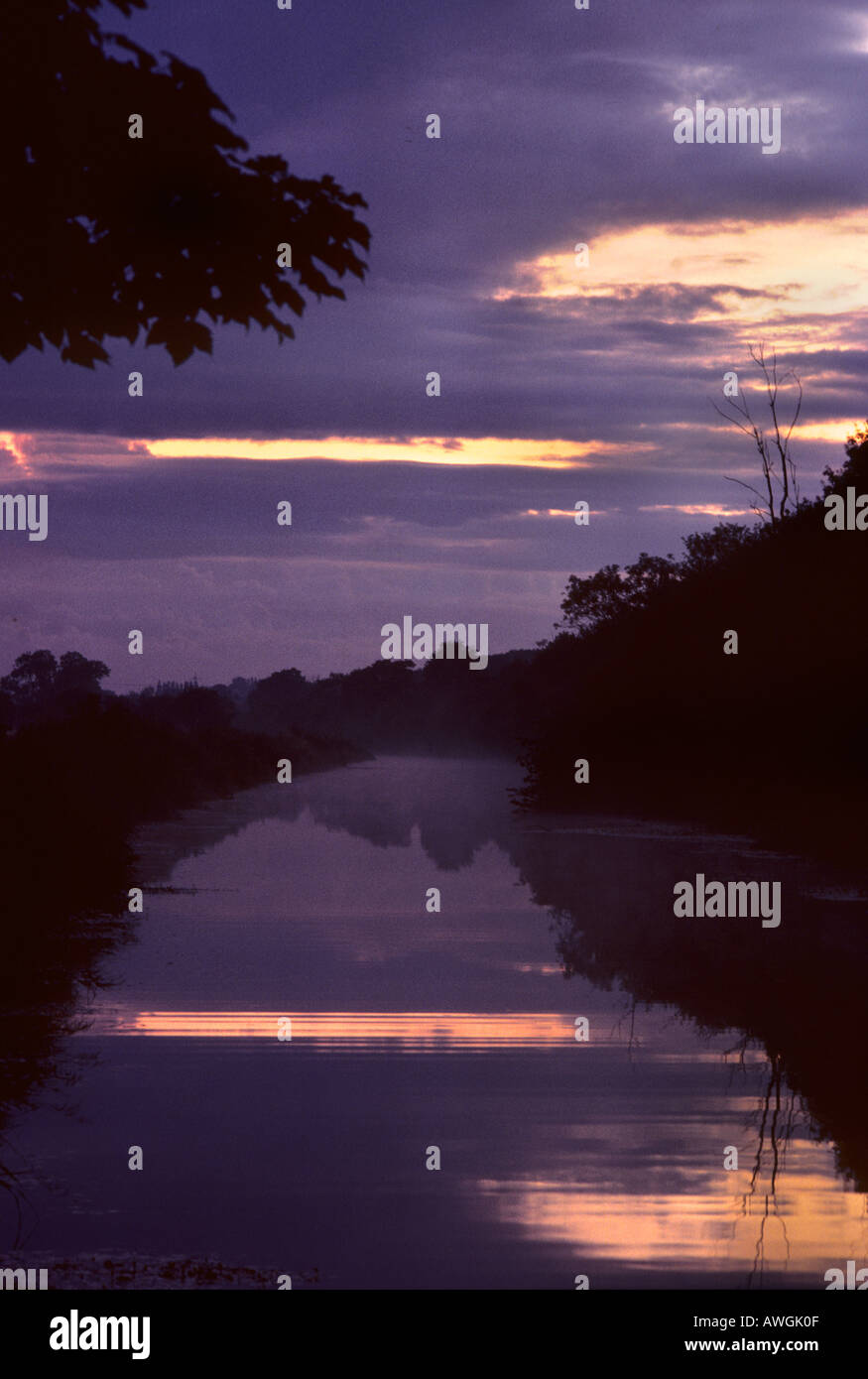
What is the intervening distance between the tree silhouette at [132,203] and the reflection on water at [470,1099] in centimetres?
422

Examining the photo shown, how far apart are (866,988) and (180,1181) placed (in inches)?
333

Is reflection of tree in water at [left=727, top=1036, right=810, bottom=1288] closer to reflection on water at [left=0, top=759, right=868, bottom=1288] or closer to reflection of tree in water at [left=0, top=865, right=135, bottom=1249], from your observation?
reflection on water at [left=0, top=759, right=868, bottom=1288]

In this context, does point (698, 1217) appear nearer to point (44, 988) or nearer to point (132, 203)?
point (132, 203)

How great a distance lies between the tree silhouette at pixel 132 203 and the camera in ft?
22.5

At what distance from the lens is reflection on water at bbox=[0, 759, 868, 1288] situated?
807 cm

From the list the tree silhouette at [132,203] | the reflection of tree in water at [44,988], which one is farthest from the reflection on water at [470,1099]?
the tree silhouette at [132,203]

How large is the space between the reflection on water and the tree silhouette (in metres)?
4.22

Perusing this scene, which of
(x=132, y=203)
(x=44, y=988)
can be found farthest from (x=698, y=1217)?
(x=44, y=988)

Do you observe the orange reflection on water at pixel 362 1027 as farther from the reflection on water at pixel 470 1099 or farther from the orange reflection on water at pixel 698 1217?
the orange reflection on water at pixel 698 1217

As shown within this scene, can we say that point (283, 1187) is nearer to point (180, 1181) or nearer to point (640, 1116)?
point (180, 1181)

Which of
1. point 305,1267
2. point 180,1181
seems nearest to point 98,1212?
point 180,1181

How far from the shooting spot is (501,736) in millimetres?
152250

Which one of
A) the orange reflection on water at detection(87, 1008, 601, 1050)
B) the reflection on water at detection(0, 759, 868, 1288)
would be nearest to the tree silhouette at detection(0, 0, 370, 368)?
the reflection on water at detection(0, 759, 868, 1288)

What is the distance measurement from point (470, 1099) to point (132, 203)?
647 cm
